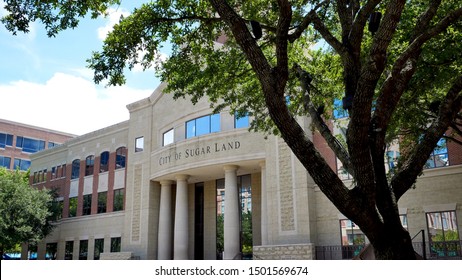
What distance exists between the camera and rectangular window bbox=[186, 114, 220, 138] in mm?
29422

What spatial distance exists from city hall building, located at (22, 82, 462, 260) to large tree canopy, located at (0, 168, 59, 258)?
115 inches

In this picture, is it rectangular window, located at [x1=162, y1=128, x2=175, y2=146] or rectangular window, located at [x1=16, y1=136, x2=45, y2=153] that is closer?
rectangular window, located at [x1=162, y1=128, x2=175, y2=146]

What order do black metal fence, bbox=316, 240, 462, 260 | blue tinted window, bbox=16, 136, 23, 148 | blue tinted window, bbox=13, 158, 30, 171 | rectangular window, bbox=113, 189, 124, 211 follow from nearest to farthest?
black metal fence, bbox=316, 240, 462, 260 → rectangular window, bbox=113, 189, 124, 211 → blue tinted window, bbox=13, 158, 30, 171 → blue tinted window, bbox=16, 136, 23, 148

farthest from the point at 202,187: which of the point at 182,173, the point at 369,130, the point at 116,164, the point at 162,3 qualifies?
the point at 369,130

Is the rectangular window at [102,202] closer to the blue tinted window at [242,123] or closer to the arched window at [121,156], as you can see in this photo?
the arched window at [121,156]

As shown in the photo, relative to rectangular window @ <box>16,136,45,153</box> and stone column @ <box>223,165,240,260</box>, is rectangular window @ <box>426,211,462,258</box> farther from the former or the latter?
rectangular window @ <box>16,136,45,153</box>

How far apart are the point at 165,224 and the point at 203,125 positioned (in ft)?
24.6

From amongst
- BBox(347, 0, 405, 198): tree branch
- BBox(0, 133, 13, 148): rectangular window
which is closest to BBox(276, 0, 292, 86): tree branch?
BBox(347, 0, 405, 198): tree branch

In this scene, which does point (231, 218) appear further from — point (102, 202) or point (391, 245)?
point (391, 245)

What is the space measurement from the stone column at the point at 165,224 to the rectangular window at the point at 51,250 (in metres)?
14.0

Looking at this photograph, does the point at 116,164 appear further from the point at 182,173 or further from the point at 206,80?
the point at 206,80

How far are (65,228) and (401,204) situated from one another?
95.5 feet

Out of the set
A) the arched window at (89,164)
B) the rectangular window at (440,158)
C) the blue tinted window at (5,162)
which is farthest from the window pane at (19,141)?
the rectangular window at (440,158)

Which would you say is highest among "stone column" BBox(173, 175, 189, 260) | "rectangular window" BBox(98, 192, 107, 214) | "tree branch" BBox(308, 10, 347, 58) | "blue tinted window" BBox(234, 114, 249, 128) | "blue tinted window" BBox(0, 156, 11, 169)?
"blue tinted window" BBox(0, 156, 11, 169)
